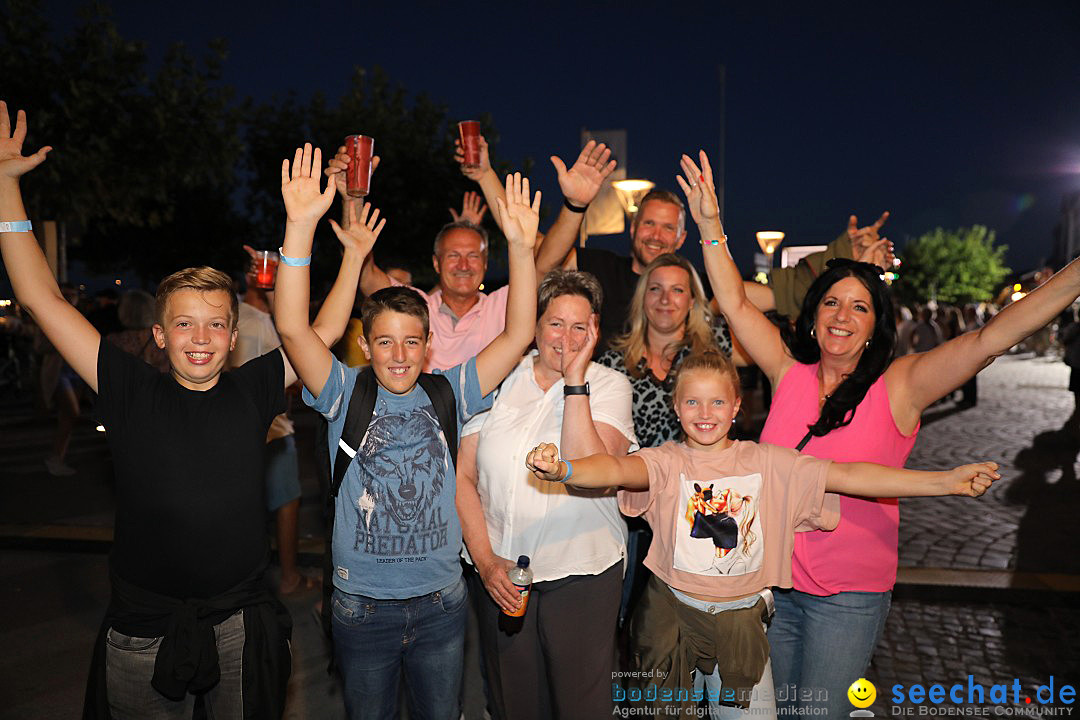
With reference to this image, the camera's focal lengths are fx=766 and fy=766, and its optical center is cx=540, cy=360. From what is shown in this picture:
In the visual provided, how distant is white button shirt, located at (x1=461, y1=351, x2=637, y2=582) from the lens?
293 cm

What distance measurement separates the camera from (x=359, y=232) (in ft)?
10.6

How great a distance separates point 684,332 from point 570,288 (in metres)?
0.92

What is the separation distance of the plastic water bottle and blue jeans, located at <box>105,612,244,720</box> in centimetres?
97

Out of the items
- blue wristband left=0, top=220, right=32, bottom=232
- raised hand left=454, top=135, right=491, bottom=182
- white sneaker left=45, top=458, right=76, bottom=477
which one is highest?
raised hand left=454, top=135, right=491, bottom=182

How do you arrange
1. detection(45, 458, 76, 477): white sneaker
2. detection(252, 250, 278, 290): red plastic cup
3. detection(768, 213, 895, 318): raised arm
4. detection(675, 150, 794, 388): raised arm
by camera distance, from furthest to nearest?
1. detection(45, 458, 76, 477): white sneaker
2. detection(252, 250, 278, 290): red plastic cup
3. detection(768, 213, 895, 318): raised arm
4. detection(675, 150, 794, 388): raised arm

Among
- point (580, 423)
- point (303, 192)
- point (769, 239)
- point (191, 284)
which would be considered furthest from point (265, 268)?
point (769, 239)

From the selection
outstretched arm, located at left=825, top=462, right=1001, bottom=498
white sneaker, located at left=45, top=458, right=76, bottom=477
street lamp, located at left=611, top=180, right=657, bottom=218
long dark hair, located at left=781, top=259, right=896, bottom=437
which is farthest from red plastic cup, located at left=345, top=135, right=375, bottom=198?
street lamp, located at left=611, top=180, right=657, bottom=218

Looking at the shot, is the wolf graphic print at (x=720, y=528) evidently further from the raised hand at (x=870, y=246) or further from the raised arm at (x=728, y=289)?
the raised hand at (x=870, y=246)

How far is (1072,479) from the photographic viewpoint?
8719mm

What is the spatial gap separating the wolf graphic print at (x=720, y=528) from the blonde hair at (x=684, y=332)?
1022mm

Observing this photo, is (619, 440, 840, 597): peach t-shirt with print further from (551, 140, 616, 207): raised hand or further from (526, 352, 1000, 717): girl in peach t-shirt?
(551, 140, 616, 207): raised hand

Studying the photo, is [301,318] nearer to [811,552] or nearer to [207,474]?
[207,474]

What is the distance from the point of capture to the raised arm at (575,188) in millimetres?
3873

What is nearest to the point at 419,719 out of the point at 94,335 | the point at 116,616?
the point at 116,616
